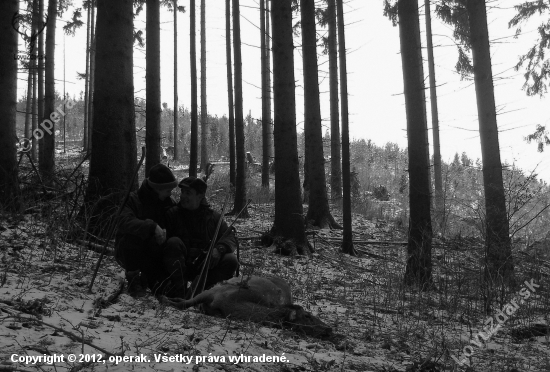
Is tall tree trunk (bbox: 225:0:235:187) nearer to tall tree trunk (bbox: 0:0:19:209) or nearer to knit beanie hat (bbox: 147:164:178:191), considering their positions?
tall tree trunk (bbox: 0:0:19:209)

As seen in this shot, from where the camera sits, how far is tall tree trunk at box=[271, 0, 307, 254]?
308 inches

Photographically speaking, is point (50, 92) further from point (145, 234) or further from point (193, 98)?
point (145, 234)

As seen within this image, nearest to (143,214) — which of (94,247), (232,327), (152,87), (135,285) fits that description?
(135,285)

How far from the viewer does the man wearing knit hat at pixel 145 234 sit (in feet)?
12.8

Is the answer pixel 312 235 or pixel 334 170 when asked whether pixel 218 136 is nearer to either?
pixel 334 170

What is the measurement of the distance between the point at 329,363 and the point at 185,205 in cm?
213

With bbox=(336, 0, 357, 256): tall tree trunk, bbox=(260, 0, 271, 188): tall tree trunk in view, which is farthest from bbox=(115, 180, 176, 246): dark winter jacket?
bbox=(260, 0, 271, 188): tall tree trunk

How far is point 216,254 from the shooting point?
167 inches

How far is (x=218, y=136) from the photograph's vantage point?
134 feet

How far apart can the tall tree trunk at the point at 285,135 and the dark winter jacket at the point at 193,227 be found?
3.45m

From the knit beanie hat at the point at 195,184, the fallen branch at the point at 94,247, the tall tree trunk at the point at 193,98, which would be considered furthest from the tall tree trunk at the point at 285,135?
the tall tree trunk at the point at 193,98

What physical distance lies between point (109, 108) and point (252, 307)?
3.52 m

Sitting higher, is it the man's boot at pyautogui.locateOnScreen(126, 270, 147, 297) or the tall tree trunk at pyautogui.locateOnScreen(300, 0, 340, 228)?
the tall tree trunk at pyautogui.locateOnScreen(300, 0, 340, 228)

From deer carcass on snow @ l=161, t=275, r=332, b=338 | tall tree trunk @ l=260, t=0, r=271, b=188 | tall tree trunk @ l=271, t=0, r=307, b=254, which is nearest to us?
deer carcass on snow @ l=161, t=275, r=332, b=338
